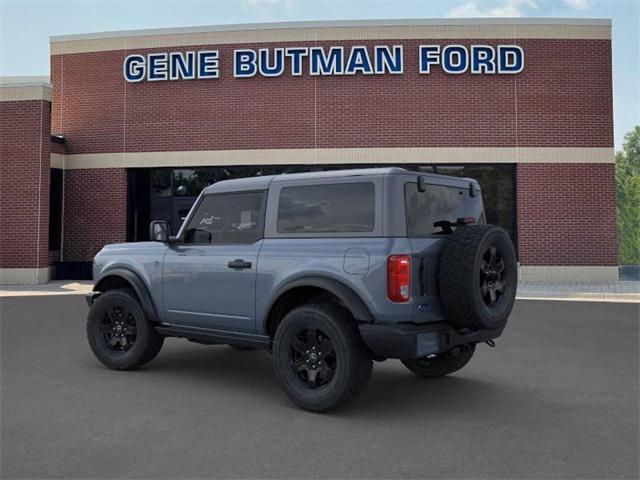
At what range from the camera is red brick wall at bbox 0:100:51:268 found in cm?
1777

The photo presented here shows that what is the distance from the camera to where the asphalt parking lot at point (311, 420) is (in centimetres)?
384

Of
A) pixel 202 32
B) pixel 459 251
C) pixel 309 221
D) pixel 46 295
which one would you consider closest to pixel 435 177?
pixel 459 251

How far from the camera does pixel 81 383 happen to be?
19.9ft

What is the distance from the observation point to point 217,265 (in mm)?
5938

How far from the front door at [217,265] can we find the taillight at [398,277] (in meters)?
1.45

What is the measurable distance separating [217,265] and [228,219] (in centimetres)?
50

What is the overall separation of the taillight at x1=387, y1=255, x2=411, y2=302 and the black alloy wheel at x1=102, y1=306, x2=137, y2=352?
342cm

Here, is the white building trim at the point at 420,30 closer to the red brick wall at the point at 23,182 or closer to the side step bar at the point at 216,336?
the red brick wall at the point at 23,182

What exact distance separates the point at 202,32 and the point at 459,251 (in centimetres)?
1624

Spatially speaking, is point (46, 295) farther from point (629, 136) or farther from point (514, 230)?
point (629, 136)

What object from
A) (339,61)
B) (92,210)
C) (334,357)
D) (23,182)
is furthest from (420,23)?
(334,357)

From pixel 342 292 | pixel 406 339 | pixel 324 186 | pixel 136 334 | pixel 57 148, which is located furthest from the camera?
pixel 57 148

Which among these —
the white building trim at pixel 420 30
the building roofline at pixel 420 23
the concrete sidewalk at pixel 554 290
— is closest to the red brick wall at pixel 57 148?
the concrete sidewalk at pixel 554 290

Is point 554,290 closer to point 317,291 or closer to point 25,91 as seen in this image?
point 317,291
